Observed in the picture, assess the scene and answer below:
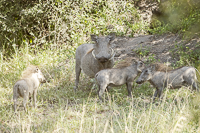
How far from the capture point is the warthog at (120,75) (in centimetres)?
496

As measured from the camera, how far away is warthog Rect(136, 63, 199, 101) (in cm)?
460

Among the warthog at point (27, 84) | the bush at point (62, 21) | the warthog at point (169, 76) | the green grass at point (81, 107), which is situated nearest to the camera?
the green grass at point (81, 107)

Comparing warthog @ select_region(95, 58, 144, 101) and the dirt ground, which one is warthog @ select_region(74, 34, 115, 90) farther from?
the dirt ground

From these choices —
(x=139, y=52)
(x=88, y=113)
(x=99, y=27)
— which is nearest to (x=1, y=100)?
(x=88, y=113)

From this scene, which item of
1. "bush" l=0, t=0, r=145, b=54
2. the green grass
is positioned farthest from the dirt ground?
the green grass

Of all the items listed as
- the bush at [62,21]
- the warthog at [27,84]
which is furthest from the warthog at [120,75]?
the bush at [62,21]

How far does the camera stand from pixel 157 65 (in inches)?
197

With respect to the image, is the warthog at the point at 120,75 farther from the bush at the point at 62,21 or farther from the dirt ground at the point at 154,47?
the bush at the point at 62,21

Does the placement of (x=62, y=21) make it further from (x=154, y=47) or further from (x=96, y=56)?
(x=96, y=56)

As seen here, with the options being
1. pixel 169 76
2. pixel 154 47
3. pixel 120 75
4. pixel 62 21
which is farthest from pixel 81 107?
A: pixel 62 21

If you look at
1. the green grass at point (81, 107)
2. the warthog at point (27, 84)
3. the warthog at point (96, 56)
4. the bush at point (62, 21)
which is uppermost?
the bush at point (62, 21)

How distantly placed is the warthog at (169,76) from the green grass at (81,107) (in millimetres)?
180

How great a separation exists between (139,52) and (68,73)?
2098 mm

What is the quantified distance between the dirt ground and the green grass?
4.87 feet
